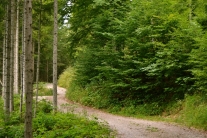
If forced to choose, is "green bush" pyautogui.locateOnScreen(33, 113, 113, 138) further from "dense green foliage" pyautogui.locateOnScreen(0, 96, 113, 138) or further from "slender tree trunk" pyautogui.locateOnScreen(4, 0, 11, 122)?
"slender tree trunk" pyautogui.locateOnScreen(4, 0, 11, 122)

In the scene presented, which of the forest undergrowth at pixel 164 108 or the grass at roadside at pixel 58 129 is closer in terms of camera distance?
the grass at roadside at pixel 58 129

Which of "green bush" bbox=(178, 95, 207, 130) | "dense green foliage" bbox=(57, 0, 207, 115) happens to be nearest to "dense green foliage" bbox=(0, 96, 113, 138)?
"green bush" bbox=(178, 95, 207, 130)

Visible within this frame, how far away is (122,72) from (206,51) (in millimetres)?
5738

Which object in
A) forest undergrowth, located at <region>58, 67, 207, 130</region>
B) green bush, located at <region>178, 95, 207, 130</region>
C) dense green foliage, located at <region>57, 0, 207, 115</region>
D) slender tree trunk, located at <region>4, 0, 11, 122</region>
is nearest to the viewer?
slender tree trunk, located at <region>4, 0, 11, 122</region>

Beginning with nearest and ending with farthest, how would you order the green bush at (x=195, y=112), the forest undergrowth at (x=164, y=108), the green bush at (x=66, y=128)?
the green bush at (x=66, y=128)
the green bush at (x=195, y=112)
the forest undergrowth at (x=164, y=108)

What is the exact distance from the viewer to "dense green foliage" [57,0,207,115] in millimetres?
12336

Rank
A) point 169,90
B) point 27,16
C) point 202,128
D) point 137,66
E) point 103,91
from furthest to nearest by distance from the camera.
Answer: point 103,91
point 137,66
point 169,90
point 202,128
point 27,16

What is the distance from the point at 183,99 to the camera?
42.4 ft

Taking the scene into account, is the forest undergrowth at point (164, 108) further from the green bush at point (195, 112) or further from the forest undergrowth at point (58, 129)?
the forest undergrowth at point (58, 129)

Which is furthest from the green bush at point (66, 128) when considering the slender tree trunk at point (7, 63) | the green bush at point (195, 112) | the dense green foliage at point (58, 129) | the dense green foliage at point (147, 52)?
the dense green foliage at point (147, 52)

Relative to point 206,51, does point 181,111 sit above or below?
below

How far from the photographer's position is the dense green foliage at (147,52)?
12.3 meters

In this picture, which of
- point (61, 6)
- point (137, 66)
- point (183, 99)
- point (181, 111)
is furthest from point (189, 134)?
point (61, 6)

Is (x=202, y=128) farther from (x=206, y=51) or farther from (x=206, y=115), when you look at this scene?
(x=206, y=51)
